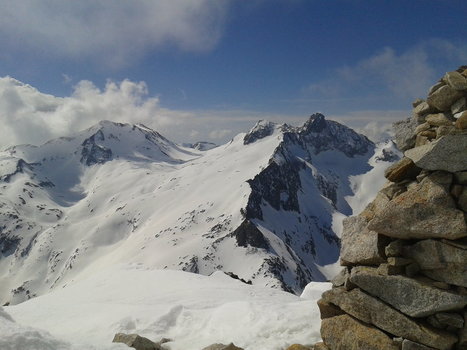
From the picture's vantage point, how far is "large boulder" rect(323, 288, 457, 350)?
37.9 ft

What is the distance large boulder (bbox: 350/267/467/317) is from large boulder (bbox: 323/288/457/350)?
0.77ft

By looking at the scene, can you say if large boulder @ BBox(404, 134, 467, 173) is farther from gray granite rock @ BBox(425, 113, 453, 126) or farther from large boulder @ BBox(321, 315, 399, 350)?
large boulder @ BBox(321, 315, 399, 350)

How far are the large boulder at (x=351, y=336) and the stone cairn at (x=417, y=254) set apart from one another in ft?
0.10

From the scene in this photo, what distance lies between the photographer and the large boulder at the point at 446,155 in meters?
12.1

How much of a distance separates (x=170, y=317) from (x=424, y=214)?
49.0 feet

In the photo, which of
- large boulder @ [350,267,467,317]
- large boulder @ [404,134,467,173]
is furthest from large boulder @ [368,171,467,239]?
large boulder @ [350,267,467,317]

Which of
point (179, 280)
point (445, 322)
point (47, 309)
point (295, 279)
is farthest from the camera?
point (295, 279)

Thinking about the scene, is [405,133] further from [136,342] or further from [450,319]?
[136,342]

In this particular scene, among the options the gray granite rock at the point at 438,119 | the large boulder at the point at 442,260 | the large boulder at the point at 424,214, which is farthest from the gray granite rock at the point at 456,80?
the large boulder at the point at 442,260

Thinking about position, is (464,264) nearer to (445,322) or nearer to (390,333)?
(445,322)

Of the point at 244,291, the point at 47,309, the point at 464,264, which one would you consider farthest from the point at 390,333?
the point at 47,309

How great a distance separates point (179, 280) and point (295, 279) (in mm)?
167616

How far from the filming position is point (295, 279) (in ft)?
640

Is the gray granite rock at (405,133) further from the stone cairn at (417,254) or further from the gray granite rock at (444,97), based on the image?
the gray granite rock at (444,97)
